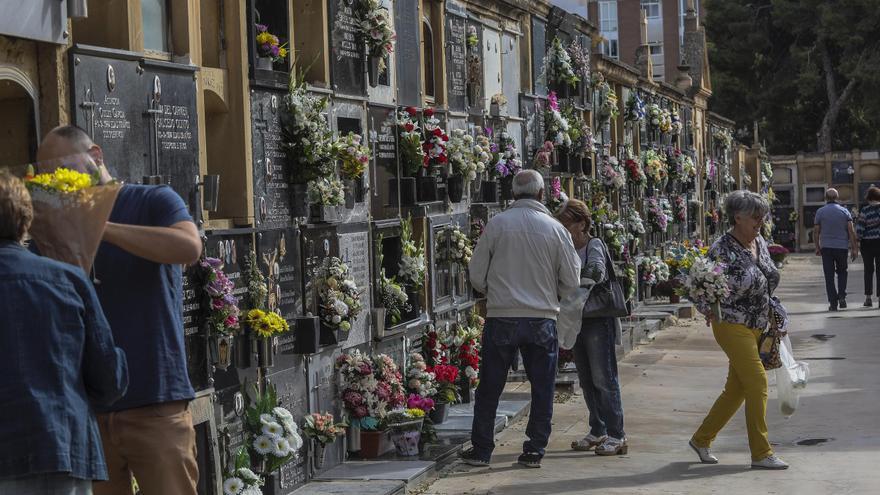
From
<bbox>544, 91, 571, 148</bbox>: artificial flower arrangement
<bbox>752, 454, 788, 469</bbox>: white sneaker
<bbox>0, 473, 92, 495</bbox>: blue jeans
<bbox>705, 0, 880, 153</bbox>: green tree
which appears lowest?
<bbox>752, 454, 788, 469</bbox>: white sneaker

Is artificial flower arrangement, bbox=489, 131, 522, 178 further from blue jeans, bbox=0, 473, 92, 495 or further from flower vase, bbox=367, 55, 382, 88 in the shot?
blue jeans, bbox=0, 473, 92, 495

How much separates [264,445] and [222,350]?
0.67 meters

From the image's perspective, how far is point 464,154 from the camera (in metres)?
12.4

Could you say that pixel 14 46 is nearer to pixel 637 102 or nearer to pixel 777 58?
pixel 637 102

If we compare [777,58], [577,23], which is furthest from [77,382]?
[777,58]

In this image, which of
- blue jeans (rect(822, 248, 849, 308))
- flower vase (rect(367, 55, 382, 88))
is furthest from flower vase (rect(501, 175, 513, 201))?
blue jeans (rect(822, 248, 849, 308))

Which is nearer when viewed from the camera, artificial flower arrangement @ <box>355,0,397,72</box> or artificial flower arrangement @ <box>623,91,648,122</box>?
artificial flower arrangement @ <box>355,0,397,72</box>

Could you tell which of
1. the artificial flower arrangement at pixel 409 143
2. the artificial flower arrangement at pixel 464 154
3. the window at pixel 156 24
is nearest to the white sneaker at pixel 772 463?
the artificial flower arrangement at pixel 409 143

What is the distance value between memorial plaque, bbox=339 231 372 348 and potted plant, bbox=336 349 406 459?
0.19 metres

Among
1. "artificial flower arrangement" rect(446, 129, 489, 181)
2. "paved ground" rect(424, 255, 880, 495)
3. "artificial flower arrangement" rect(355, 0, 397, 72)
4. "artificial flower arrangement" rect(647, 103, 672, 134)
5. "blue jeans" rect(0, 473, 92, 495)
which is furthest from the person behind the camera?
"artificial flower arrangement" rect(647, 103, 672, 134)

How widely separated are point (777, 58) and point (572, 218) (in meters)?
49.6

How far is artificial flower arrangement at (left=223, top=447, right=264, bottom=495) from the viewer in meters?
7.59

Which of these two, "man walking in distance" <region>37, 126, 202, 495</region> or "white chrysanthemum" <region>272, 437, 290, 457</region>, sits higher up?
"man walking in distance" <region>37, 126, 202, 495</region>

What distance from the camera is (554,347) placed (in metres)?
9.26
